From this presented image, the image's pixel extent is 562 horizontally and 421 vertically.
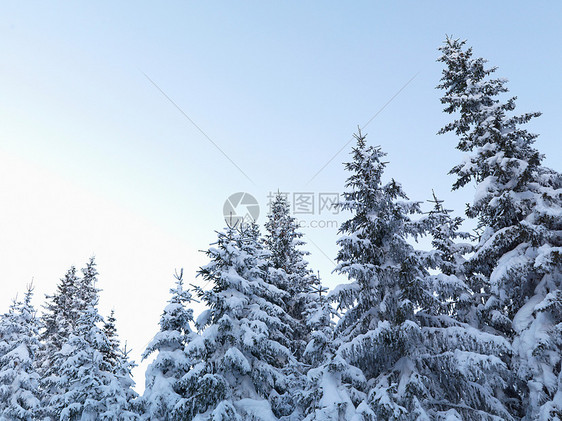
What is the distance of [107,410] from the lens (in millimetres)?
20297

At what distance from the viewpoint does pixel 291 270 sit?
86.4 feet

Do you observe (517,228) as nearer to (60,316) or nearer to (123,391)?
(123,391)

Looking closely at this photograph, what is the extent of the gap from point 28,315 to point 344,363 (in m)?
29.6

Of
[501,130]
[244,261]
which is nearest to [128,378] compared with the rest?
[244,261]

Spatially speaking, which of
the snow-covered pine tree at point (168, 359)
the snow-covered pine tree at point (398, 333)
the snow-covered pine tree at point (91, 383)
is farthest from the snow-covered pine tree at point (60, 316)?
the snow-covered pine tree at point (398, 333)

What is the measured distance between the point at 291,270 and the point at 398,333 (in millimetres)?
14183

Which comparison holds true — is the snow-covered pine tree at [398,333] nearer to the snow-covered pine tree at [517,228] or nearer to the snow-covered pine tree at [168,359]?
the snow-covered pine tree at [517,228]

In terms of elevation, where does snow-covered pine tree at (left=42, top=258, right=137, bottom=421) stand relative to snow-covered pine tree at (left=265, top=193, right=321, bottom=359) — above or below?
below

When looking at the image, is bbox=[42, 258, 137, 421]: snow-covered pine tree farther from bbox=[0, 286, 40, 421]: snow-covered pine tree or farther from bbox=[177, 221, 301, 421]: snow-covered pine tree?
bbox=[177, 221, 301, 421]: snow-covered pine tree

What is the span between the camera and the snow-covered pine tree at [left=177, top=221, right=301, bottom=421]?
1480cm

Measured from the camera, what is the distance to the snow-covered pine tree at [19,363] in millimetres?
26797

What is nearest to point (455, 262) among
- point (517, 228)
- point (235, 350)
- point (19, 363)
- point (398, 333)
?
point (517, 228)

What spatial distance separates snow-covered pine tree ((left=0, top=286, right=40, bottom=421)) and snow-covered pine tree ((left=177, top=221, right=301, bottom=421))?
18.5 metres

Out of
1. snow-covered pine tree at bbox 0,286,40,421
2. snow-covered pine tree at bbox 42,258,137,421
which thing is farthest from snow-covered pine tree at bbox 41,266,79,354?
snow-covered pine tree at bbox 42,258,137,421
